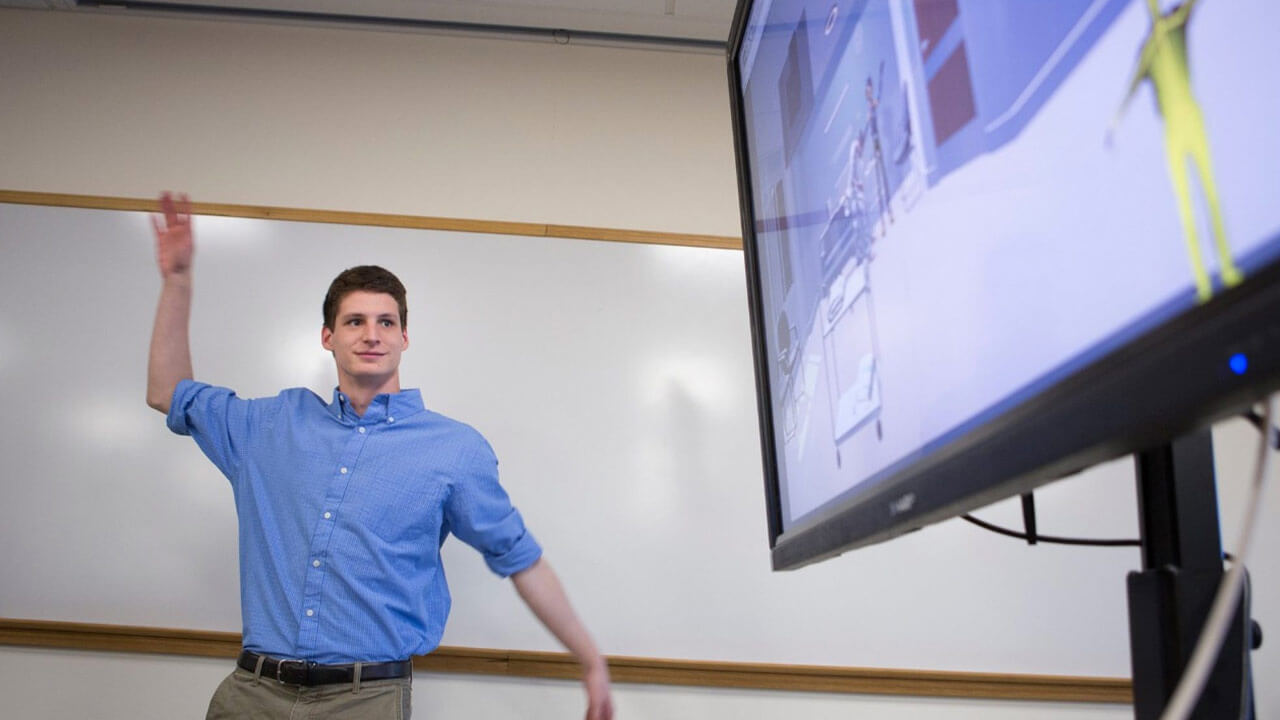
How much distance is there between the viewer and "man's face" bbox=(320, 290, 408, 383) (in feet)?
6.03

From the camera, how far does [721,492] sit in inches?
92.2

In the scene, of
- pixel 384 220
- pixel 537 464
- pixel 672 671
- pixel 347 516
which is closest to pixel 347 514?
pixel 347 516

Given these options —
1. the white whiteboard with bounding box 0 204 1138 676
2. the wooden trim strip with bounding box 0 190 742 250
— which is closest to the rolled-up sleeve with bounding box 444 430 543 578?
the white whiteboard with bounding box 0 204 1138 676

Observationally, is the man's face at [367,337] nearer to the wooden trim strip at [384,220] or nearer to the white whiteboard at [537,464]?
the white whiteboard at [537,464]

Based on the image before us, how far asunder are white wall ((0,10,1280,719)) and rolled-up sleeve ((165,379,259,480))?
90cm

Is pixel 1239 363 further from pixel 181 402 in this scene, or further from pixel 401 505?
pixel 181 402

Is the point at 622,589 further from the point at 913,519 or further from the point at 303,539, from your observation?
the point at 913,519

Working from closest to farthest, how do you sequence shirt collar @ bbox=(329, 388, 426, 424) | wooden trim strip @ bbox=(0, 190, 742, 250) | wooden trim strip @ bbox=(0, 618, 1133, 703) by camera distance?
shirt collar @ bbox=(329, 388, 426, 424) < wooden trim strip @ bbox=(0, 618, 1133, 703) < wooden trim strip @ bbox=(0, 190, 742, 250)

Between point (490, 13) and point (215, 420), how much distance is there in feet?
5.01

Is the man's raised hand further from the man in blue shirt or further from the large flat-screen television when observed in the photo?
the large flat-screen television

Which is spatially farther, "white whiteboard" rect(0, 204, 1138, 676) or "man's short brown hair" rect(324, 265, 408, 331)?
"white whiteboard" rect(0, 204, 1138, 676)

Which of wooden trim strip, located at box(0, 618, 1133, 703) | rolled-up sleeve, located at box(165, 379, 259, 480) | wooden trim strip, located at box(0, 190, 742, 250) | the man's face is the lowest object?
wooden trim strip, located at box(0, 618, 1133, 703)

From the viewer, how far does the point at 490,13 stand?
2746 mm

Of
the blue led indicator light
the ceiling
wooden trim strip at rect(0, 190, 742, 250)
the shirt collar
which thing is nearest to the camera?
the blue led indicator light
